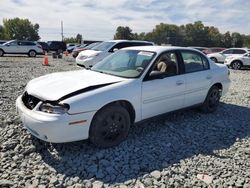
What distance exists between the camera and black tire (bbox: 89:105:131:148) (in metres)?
3.78

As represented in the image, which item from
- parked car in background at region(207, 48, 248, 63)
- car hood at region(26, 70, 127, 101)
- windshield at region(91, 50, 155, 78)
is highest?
→ parked car in background at region(207, 48, 248, 63)

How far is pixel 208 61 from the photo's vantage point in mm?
5895

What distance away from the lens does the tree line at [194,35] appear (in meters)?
74.2

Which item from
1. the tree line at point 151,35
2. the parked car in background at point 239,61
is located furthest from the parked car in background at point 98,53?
the tree line at point 151,35

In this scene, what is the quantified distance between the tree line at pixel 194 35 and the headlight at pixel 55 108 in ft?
222

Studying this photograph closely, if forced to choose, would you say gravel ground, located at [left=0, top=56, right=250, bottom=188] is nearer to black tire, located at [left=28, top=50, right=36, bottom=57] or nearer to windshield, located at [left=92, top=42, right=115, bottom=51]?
windshield, located at [left=92, top=42, right=115, bottom=51]

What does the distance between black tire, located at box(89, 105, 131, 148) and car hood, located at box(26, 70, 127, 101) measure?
0.42m

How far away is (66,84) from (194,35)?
258 ft

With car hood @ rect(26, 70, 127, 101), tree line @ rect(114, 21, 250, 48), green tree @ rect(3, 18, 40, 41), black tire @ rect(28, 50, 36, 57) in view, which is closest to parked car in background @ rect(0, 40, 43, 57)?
black tire @ rect(28, 50, 36, 57)

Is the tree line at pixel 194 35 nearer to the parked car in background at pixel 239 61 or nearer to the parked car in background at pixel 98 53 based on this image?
the parked car in background at pixel 239 61

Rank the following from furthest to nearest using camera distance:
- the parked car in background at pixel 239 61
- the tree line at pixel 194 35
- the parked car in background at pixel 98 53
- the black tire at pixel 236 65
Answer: the tree line at pixel 194 35 < the black tire at pixel 236 65 < the parked car in background at pixel 239 61 < the parked car in background at pixel 98 53

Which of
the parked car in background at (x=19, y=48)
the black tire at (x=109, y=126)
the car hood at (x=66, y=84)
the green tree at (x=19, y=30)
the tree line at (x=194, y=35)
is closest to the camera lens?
the car hood at (x=66, y=84)

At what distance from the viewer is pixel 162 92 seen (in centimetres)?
459

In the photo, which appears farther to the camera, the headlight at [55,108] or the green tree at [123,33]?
the green tree at [123,33]
